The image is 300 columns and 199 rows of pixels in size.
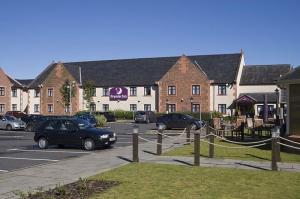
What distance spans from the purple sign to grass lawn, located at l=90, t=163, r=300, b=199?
51113 mm

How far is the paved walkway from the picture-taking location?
36.2 feet

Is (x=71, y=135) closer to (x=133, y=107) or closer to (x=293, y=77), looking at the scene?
(x=293, y=77)

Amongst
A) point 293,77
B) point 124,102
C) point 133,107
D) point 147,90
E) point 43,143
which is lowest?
point 43,143

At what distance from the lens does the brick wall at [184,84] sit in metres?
59.1

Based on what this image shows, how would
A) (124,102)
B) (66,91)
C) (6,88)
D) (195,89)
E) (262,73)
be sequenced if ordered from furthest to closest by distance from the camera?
(6,88) < (124,102) < (66,91) < (262,73) < (195,89)

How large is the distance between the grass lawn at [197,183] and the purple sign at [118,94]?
51.1m

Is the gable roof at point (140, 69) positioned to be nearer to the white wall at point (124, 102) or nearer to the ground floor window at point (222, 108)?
the white wall at point (124, 102)

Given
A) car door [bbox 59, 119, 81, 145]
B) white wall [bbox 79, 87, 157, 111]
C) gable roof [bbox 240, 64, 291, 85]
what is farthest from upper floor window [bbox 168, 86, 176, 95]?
car door [bbox 59, 119, 81, 145]

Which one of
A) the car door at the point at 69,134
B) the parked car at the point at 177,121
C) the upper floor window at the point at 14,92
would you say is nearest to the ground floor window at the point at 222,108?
the parked car at the point at 177,121

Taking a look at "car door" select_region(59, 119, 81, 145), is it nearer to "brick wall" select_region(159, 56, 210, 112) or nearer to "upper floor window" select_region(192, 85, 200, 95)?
"brick wall" select_region(159, 56, 210, 112)

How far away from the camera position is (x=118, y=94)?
64938 mm

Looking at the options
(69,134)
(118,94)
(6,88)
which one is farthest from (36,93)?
(69,134)

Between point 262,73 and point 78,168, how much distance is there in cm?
5097

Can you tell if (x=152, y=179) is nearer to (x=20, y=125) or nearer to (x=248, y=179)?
(x=248, y=179)
